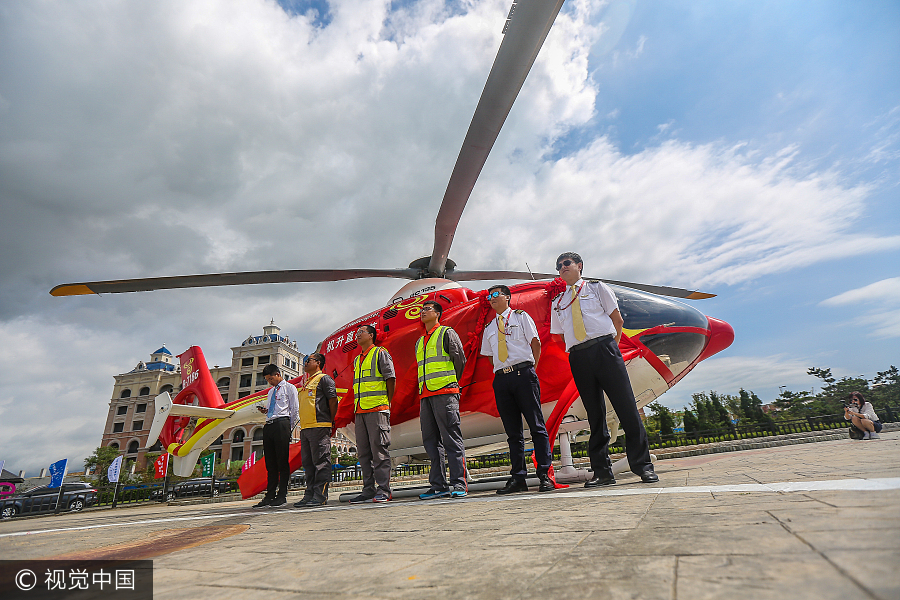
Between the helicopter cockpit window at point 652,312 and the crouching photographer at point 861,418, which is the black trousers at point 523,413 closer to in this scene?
the helicopter cockpit window at point 652,312

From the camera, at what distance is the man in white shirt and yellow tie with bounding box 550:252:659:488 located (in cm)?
314

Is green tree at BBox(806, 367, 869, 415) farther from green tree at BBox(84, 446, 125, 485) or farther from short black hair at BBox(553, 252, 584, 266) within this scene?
green tree at BBox(84, 446, 125, 485)

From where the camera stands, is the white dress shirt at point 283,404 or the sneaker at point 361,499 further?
the white dress shirt at point 283,404

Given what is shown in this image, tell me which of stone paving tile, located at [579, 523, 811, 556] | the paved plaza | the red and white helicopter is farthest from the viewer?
the red and white helicopter

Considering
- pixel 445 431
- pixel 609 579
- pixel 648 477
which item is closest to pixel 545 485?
pixel 648 477

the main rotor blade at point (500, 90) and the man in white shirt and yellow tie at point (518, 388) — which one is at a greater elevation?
the main rotor blade at point (500, 90)

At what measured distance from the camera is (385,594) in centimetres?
90

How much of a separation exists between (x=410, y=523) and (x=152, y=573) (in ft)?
3.60

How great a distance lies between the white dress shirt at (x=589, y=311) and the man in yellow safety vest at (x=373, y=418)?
196 cm

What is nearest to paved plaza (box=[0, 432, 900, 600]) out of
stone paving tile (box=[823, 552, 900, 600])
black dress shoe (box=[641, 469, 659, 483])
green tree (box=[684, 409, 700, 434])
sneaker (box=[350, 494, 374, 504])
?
stone paving tile (box=[823, 552, 900, 600])

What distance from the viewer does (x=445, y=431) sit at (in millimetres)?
3801

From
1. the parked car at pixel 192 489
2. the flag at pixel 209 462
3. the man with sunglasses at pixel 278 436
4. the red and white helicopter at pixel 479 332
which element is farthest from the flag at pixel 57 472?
the man with sunglasses at pixel 278 436

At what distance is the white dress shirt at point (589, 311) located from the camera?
337 cm

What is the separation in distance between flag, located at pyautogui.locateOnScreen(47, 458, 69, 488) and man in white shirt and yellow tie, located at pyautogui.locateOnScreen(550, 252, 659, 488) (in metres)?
18.3
